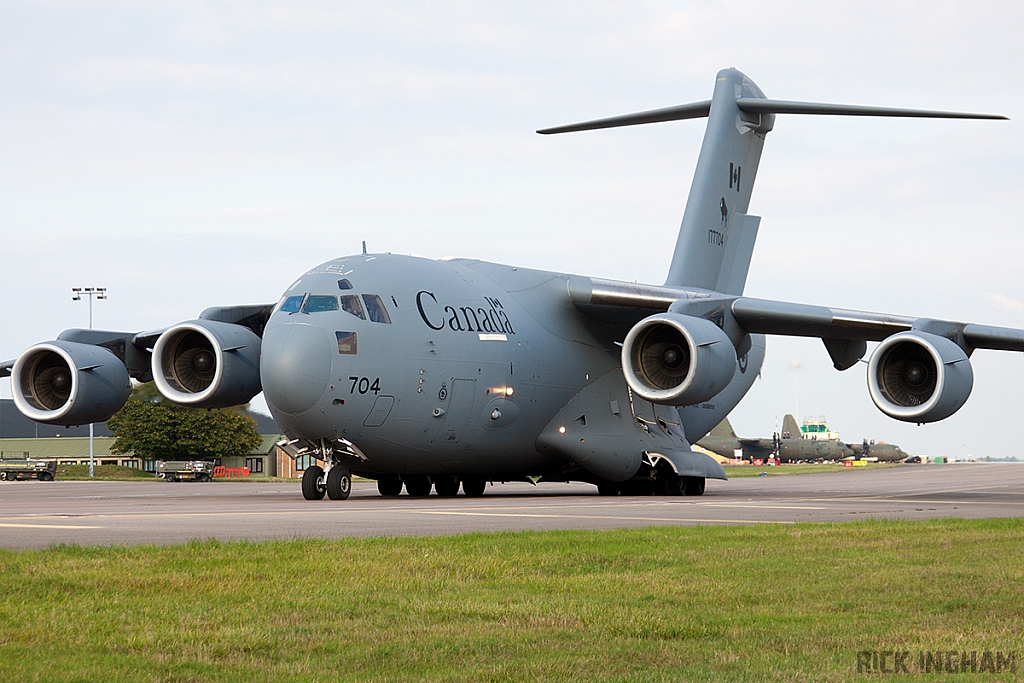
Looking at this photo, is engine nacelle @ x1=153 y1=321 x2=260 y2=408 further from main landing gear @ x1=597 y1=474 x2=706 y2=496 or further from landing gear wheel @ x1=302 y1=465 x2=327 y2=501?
main landing gear @ x1=597 y1=474 x2=706 y2=496

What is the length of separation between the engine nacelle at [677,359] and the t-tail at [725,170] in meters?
6.62

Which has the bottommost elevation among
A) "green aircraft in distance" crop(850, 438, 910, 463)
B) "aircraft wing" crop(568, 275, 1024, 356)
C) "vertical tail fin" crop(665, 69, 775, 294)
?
"green aircraft in distance" crop(850, 438, 910, 463)

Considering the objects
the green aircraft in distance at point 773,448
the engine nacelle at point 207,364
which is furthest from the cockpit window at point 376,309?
the green aircraft in distance at point 773,448

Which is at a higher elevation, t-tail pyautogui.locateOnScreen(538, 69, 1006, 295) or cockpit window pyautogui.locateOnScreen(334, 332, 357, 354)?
t-tail pyautogui.locateOnScreen(538, 69, 1006, 295)

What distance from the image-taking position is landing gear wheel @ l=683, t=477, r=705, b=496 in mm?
23991

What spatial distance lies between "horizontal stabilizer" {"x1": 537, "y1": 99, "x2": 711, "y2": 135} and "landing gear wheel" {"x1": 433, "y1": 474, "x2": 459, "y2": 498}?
31.3 ft

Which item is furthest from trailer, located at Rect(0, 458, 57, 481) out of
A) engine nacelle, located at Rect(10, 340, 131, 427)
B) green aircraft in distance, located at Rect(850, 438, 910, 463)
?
green aircraft in distance, located at Rect(850, 438, 910, 463)

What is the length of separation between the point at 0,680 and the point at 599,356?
758 inches

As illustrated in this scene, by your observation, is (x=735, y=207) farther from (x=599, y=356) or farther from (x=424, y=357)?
(x=424, y=357)

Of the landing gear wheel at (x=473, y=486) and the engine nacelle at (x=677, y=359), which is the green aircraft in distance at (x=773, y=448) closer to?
the landing gear wheel at (x=473, y=486)

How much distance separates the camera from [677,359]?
1984cm

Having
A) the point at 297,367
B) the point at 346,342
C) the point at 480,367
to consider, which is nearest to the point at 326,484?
the point at 297,367

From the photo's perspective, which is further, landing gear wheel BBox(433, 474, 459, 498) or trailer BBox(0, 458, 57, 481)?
trailer BBox(0, 458, 57, 481)

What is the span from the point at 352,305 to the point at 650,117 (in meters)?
12.2
